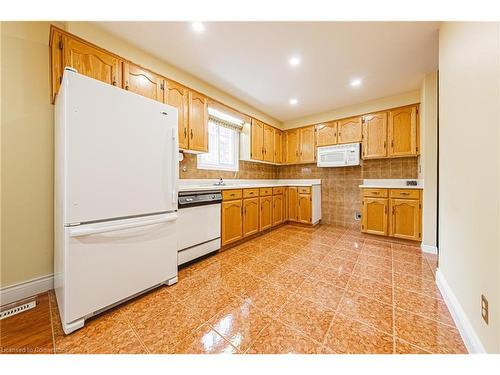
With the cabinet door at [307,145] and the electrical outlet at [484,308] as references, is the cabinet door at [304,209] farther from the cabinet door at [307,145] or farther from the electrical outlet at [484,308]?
the electrical outlet at [484,308]

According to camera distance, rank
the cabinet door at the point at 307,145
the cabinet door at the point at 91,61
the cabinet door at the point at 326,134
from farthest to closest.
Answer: the cabinet door at the point at 307,145, the cabinet door at the point at 326,134, the cabinet door at the point at 91,61

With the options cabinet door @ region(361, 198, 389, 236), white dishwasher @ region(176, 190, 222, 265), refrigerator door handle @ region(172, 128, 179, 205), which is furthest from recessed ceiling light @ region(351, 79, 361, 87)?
refrigerator door handle @ region(172, 128, 179, 205)

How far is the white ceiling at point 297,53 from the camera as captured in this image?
1.78m

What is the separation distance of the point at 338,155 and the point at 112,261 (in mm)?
3785

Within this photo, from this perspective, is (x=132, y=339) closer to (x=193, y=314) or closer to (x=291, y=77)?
(x=193, y=314)

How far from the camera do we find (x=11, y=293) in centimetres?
152

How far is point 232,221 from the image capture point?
108 inches

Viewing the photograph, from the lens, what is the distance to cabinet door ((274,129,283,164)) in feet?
14.4

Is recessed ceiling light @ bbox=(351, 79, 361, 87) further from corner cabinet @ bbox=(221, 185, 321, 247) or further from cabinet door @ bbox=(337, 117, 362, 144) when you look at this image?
corner cabinet @ bbox=(221, 185, 321, 247)

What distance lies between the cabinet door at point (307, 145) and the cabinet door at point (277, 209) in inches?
41.4

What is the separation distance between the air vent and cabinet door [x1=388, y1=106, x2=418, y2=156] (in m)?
4.69

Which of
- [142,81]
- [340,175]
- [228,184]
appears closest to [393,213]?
[340,175]

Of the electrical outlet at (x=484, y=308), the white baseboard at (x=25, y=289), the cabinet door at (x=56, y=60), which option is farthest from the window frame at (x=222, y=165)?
the electrical outlet at (x=484, y=308)
